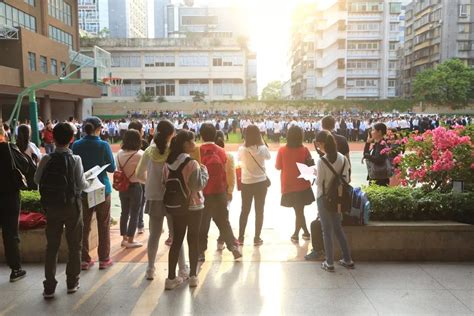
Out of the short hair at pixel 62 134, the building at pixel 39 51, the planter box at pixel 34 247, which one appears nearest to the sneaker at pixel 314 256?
the planter box at pixel 34 247

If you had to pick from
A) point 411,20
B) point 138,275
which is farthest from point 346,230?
point 411,20

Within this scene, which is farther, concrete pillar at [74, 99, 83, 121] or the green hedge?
concrete pillar at [74, 99, 83, 121]

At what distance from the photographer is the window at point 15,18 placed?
109 ft

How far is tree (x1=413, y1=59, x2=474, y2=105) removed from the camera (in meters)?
58.1

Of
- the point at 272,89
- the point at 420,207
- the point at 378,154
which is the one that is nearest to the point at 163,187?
the point at 420,207

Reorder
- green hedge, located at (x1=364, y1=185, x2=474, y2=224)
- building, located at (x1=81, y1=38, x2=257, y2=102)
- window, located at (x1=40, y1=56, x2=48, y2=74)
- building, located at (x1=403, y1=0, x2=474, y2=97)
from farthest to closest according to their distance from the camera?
1. building, located at (x1=81, y1=38, x2=257, y2=102)
2. building, located at (x1=403, y1=0, x2=474, y2=97)
3. window, located at (x1=40, y1=56, x2=48, y2=74)
4. green hedge, located at (x1=364, y1=185, x2=474, y2=224)

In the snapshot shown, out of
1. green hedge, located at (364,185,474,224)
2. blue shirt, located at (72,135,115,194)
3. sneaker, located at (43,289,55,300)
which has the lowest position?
sneaker, located at (43,289,55,300)

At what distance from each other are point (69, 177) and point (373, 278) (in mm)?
3238

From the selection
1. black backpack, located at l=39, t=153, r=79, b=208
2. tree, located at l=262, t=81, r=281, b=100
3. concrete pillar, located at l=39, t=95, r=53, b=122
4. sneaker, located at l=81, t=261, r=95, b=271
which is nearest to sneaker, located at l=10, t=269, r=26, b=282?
sneaker, located at l=81, t=261, r=95, b=271

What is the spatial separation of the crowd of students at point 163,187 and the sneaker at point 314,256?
13 millimetres

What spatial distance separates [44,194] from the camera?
174 inches

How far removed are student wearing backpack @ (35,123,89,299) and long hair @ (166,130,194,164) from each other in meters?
0.89

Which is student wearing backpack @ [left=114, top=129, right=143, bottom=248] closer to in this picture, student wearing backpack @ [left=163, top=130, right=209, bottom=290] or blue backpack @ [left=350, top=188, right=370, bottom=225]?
student wearing backpack @ [left=163, top=130, right=209, bottom=290]

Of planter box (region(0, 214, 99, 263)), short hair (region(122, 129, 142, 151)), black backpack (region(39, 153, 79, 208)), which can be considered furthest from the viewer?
short hair (region(122, 129, 142, 151))
